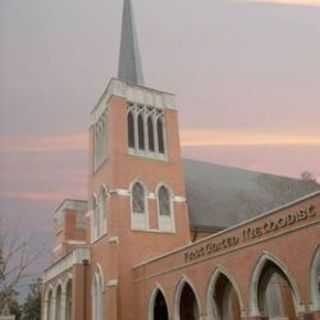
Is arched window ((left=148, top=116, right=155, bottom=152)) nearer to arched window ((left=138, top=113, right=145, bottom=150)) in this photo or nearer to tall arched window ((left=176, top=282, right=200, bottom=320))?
arched window ((left=138, top=113, right=145, bottom=150))

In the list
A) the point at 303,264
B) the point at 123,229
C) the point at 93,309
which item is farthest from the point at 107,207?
the point at 303,264

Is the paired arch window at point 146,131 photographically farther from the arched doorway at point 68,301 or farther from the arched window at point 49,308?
the arched window at point 49,308

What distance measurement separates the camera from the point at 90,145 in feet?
109

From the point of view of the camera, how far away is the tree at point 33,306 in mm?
51656

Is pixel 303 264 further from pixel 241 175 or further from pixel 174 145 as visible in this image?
pixel 241 175

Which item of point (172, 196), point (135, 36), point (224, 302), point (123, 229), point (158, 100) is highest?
point (135, 36)

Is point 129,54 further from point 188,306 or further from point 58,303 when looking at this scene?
point 188,306

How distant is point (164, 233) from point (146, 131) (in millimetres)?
6802

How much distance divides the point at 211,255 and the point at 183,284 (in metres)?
2.75

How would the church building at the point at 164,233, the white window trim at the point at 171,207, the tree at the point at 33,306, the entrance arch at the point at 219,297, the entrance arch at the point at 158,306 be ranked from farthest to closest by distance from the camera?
the tree at the point at 33,306 → the white window trim at the point at 171,207 → the entrance arch at the point at 158,306 → the entrance arch at the point at 219,297 → the church building at the point at 164,233

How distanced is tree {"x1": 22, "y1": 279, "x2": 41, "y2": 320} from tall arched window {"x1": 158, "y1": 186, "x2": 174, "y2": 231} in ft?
92.1

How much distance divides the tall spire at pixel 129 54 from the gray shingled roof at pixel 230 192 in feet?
25.3

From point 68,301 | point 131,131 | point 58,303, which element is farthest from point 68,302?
point 131,131

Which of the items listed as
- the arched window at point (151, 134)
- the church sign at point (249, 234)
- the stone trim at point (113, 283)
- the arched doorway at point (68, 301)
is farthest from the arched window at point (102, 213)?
the church sign at point (249, 234)
